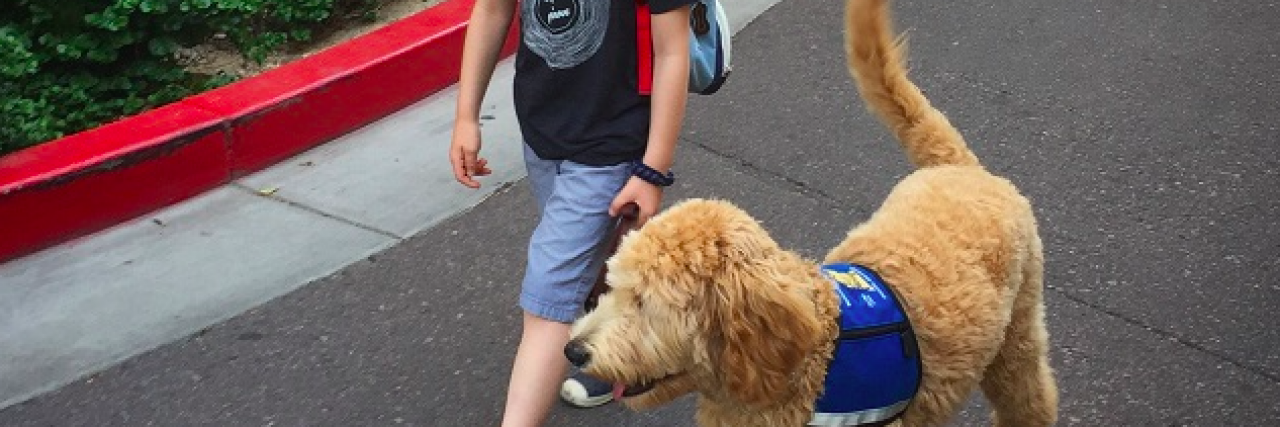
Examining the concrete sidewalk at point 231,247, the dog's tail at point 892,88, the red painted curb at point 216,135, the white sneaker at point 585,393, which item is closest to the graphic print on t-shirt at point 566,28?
the dog's tail at point 892,88

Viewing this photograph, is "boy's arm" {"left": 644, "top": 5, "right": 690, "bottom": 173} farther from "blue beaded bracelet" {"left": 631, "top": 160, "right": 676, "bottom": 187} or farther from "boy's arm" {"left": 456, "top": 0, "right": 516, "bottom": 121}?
"boy's arm" {"left": 456, "top": 0, "right": 516, "bottom": 121}

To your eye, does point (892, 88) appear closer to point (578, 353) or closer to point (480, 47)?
point (480, 47)

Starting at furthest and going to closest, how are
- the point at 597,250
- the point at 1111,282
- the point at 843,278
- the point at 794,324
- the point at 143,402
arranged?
the point at 1111,282 < the point at 143,402 < the point at 597,250 < the point at 843,278 < the point at 794,324

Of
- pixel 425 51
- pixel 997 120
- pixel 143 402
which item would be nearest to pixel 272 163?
pixel 425 51

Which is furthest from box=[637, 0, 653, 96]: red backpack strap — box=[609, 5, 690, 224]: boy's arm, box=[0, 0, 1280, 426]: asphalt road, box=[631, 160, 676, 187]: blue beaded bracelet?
box=[0, 0, 1280, 426]: asphalt road

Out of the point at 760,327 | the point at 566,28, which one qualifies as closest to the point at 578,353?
the point at 760,327

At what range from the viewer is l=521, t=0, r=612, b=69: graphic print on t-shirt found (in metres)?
3.07

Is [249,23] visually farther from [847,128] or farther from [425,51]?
[847,128]

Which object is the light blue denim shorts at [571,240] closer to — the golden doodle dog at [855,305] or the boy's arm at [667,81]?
the boy's arm at [667,81]

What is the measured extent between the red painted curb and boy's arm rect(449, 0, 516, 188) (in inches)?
→ 63.2

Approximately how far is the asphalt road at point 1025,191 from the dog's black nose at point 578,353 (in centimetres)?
114

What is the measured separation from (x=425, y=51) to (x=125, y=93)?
3.41ft

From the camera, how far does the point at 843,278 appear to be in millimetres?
→ 2771

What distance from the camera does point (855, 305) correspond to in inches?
107
